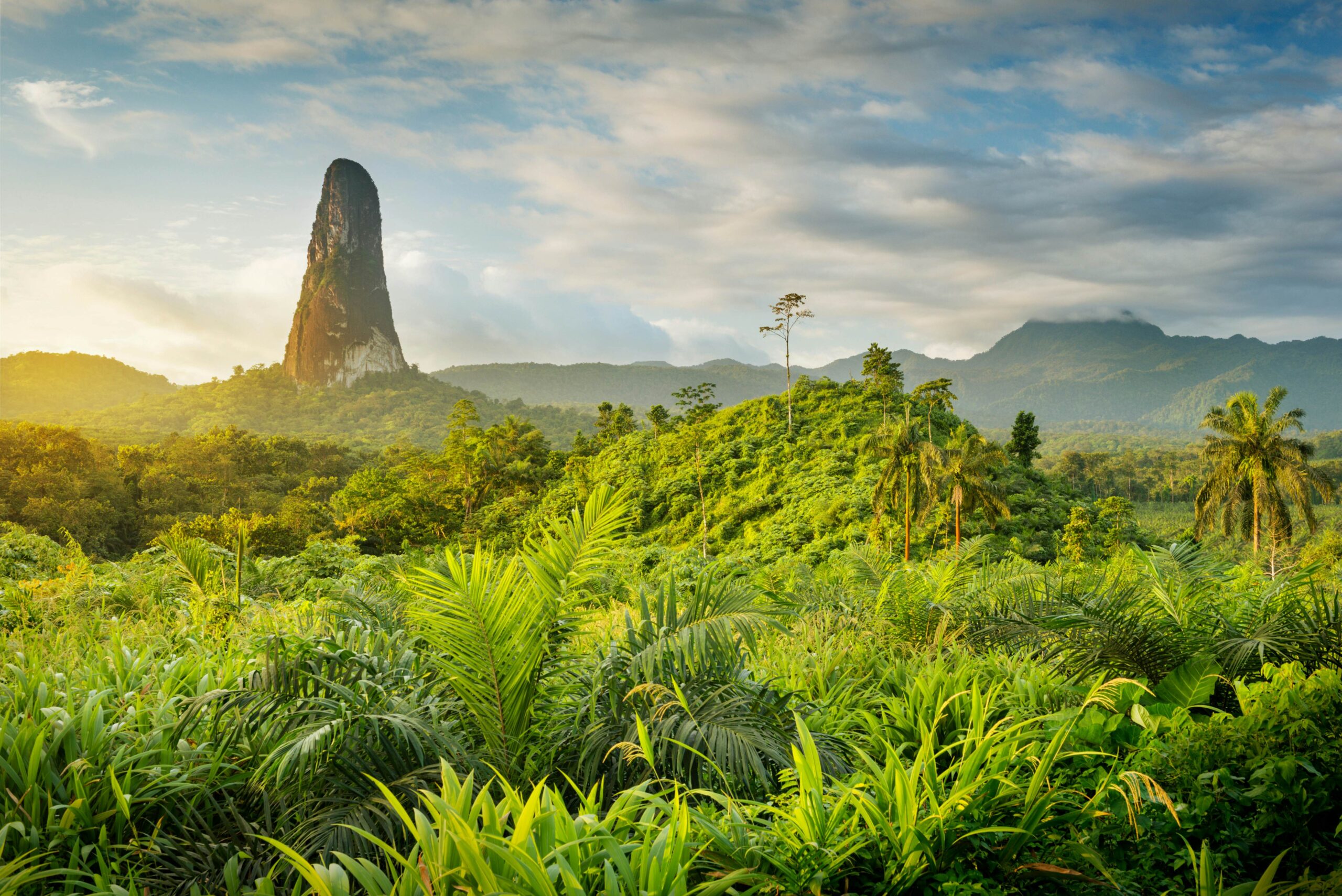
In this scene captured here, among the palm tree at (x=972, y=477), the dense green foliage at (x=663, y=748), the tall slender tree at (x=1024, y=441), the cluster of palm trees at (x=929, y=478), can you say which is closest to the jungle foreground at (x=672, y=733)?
the dense green foliage at (x=663, y=748)

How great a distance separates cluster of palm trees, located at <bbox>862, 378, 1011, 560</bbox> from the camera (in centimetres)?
2469

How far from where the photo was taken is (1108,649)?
3477 mm

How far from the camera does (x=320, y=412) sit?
356ft

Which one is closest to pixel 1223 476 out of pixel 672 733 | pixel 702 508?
pixel 702 508

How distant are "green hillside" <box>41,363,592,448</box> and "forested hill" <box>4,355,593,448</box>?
0.53ft

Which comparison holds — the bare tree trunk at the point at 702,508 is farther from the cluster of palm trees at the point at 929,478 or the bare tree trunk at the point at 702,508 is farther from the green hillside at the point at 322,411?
the green hillside at the point at 322,411

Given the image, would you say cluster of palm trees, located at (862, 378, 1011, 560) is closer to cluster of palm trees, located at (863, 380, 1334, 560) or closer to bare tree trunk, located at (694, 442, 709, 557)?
cluster of palm trees, located at (863, 380, 1334, 560)

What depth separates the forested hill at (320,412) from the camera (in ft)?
285

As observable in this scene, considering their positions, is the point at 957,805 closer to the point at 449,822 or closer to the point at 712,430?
the point at 449,822

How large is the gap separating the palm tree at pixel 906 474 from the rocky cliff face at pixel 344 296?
115 m

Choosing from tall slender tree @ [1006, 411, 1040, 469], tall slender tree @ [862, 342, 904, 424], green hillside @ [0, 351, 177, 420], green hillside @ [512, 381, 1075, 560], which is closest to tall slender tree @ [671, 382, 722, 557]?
green hillside @ [512, 381, 1075, 560]

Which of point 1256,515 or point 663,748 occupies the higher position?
point 663,748

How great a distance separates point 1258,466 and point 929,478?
11.5 meters

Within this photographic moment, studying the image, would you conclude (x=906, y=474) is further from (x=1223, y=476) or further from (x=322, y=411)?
(x=322, y=411)
